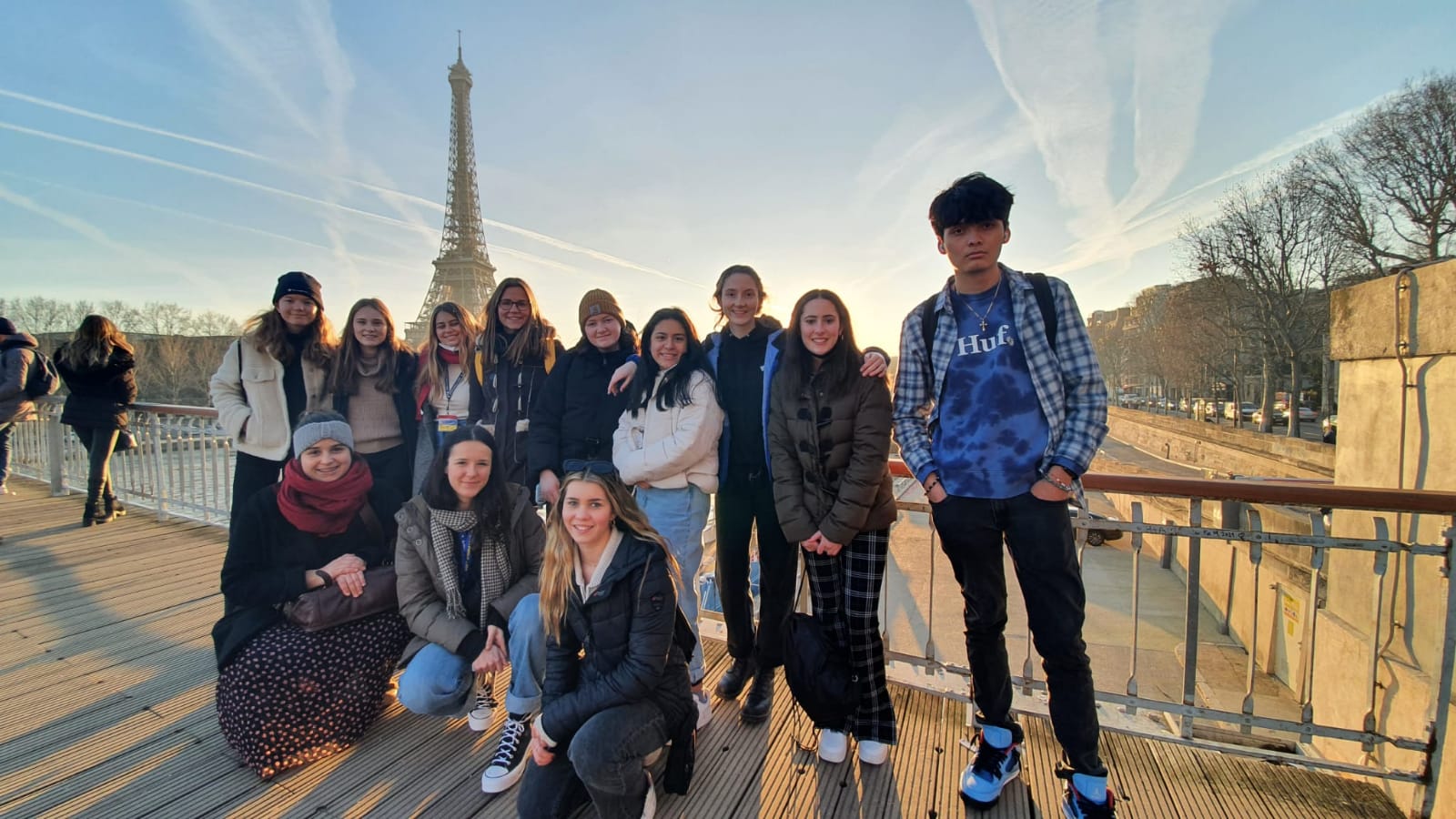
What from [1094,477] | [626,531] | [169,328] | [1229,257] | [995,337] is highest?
[1229,257]

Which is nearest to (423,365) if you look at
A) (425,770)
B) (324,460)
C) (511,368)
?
(511,368)

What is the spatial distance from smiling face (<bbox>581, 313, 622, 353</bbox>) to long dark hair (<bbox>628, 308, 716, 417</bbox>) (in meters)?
0.29

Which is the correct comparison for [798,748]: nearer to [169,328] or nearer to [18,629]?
[18,629]

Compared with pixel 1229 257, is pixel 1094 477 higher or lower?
lower

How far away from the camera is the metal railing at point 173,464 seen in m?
5.39

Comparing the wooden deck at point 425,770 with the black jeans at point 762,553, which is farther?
the black jeans at point 762,553

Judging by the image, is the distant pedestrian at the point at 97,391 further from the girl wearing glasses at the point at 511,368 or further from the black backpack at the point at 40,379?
the girl wearing glasses at the point at 511,368

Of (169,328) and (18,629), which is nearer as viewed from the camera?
(18,629)

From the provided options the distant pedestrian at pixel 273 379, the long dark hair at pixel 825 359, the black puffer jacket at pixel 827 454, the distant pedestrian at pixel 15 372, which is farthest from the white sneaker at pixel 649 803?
the distant pedestrian at pixel 15 372

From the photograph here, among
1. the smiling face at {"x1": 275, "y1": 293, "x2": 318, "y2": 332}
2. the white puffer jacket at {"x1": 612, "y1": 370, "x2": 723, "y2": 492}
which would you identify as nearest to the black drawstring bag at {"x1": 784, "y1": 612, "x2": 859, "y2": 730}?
the white puffer jacket at {"x1": 612, "y1": 370, "x2": 723, "y2": 492}

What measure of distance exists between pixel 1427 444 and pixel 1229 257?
90.9 feet

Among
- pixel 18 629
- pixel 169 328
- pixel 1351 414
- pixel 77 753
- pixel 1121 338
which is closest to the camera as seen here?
pixel 77 753

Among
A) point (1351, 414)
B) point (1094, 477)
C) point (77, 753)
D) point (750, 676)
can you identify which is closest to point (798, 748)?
point (750, 676)

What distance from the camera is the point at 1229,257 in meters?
26.0
